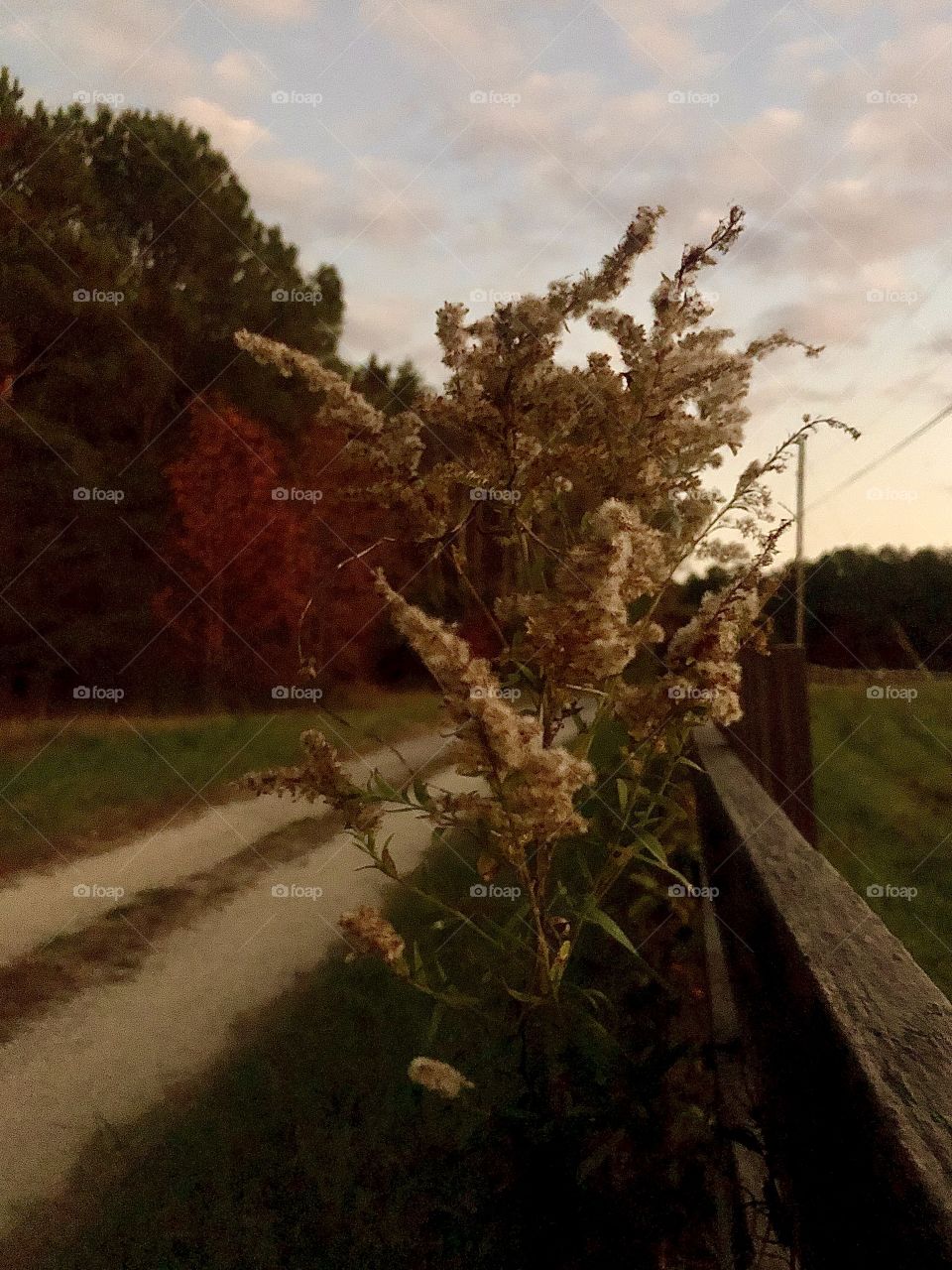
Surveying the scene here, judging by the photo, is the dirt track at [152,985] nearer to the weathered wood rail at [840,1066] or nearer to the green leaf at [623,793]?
the green leaf at [623,793]

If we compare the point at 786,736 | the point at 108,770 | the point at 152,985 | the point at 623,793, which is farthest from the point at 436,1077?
the point at 108,770

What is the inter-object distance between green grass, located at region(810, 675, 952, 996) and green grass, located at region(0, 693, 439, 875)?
3.51 m

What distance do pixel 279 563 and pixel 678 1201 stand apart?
56.1 feet

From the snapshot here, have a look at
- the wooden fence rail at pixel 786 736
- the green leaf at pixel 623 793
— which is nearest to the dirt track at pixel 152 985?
the green leaf at pixel 623 793

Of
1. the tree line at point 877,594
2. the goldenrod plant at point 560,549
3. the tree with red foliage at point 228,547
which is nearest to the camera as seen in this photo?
the goldenrod plant at point 560,549

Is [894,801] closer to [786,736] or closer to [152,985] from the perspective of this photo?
[786,736]

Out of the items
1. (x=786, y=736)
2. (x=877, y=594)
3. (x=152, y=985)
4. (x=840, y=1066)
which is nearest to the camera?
(x=840, y=1066)

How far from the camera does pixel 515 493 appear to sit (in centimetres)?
218

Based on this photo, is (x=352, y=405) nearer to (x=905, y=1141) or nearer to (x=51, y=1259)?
Answer: (x=905, y=1141)

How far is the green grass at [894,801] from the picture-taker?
530 cm

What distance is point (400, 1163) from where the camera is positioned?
9.68 feet

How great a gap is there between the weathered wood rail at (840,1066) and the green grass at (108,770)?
4.22 meters

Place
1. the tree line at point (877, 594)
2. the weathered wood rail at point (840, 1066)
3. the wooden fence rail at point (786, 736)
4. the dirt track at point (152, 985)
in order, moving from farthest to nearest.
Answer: the tree line at point (877, 594) → the wooden fence rail at point (786, 736) → the dirt track at point (152, 985) → the weathered wood rail at point (840, 1066)

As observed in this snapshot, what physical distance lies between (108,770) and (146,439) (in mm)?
10948
